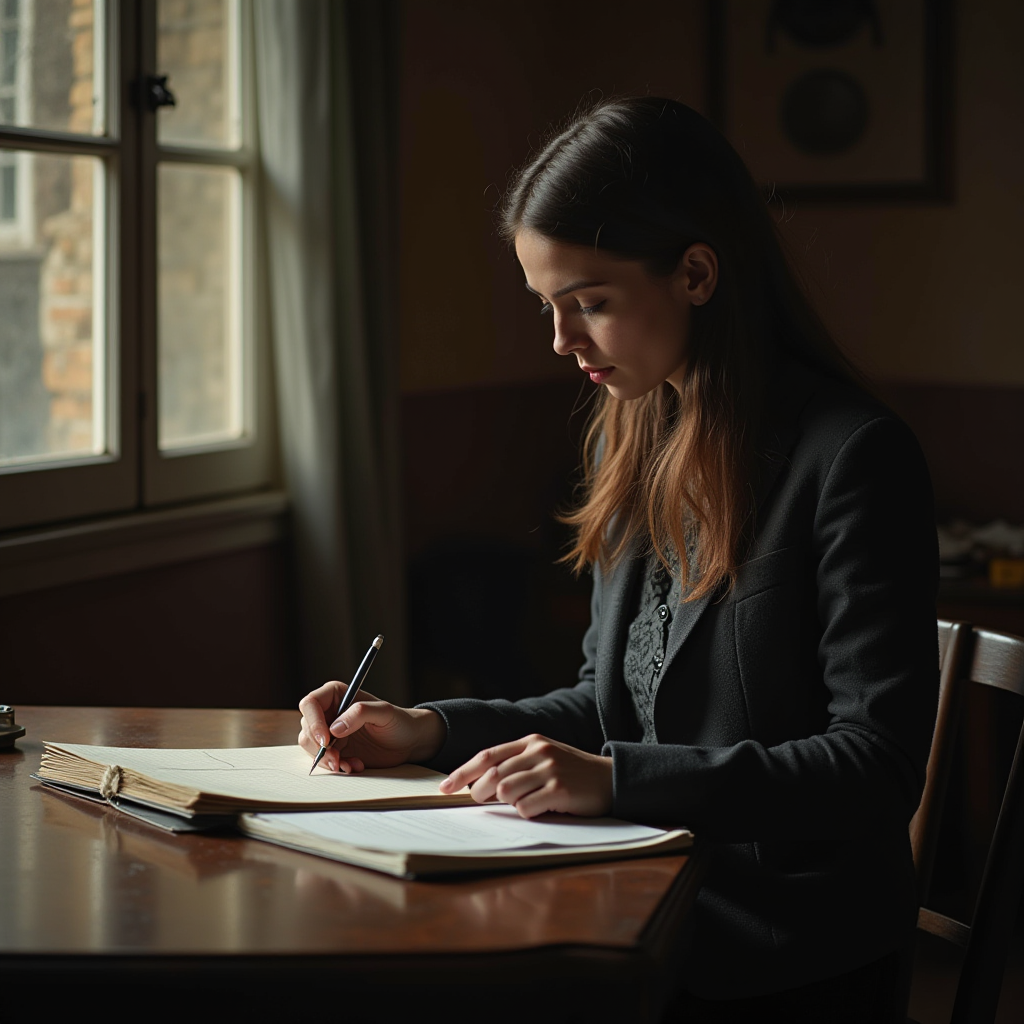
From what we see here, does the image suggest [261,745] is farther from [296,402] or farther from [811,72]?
[811,72]

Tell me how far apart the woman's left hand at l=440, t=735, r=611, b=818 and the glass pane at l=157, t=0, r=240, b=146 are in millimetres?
1864

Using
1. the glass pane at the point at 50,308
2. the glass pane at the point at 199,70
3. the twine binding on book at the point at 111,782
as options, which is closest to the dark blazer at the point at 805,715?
the twine binding on book at the point at 111,782

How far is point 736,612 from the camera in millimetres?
1310

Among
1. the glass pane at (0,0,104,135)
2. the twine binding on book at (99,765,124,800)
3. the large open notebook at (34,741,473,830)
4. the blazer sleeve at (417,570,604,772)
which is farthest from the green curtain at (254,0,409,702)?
the twine binding on book at (99,765,124,800)

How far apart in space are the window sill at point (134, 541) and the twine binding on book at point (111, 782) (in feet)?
3.43

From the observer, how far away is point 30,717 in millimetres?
1498

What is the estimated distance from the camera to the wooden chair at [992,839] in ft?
4.28

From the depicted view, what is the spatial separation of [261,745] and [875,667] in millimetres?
643

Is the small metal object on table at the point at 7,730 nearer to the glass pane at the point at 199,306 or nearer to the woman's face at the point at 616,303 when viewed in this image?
the woman's face at the point at 616,303

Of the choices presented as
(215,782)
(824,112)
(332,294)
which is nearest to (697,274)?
(215,782)

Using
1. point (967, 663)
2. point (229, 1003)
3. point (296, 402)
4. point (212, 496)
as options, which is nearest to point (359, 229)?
point (296, 402)

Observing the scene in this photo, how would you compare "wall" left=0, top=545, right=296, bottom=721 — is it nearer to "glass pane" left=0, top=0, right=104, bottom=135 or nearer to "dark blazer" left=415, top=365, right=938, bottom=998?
"glass pane" left=0, top=0, right=104, bottom=135

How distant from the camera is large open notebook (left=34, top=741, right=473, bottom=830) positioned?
111 cm

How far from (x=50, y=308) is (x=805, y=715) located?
5.38ft
